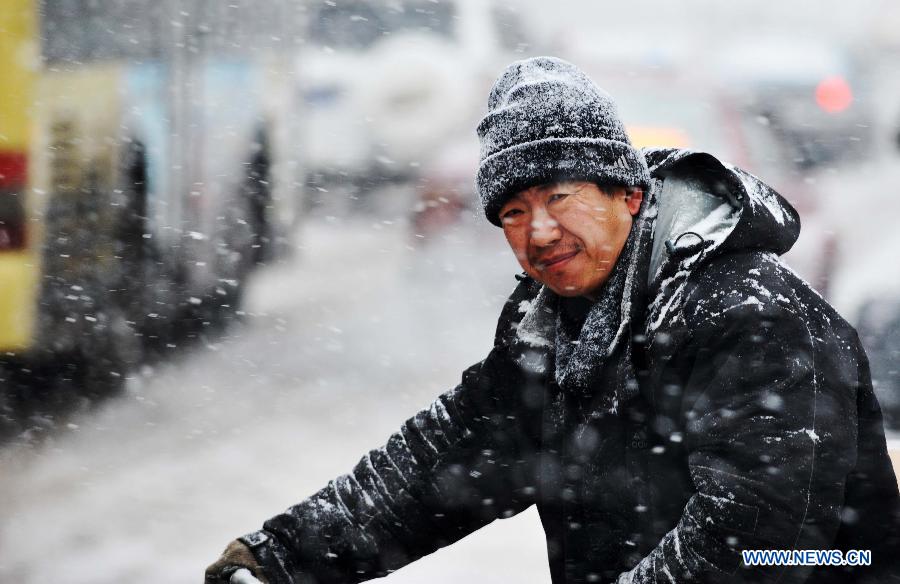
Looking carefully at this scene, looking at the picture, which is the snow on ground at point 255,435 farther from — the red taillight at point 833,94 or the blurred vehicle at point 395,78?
the red taillight at point 833,94

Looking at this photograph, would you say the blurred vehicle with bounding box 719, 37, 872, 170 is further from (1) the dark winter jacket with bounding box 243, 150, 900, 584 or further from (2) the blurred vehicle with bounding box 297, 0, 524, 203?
(1) the dark winter jacket with bounding box 243, 150, 900, 584

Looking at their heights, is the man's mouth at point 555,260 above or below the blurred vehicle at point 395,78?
below

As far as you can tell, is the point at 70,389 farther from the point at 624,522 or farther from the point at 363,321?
the point at 624,522

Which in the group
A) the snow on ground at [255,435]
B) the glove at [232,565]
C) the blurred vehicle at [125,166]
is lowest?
the glove at [232,565]

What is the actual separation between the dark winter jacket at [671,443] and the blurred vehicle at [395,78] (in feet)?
28.0

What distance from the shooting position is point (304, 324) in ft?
26.7

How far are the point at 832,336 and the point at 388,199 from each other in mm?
11482

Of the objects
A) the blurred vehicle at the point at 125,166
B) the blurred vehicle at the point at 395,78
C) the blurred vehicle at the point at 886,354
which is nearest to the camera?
the blurred vehicle at the point at 886,354

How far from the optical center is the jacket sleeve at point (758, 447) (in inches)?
65.4

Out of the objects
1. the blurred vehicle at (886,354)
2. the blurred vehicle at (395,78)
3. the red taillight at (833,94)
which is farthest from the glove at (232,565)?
the red taillight at (833,94)

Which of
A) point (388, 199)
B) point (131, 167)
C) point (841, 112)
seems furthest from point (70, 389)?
point (841, 112)

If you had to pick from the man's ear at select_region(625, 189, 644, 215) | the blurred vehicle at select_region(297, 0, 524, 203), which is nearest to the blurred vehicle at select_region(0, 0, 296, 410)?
the blurred vehicle at select_region(297, 0, 524, 203)

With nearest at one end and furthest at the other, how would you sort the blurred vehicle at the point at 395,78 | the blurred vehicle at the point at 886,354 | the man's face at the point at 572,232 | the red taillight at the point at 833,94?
the man's face at the point at 572,232, the blurred vehicle at the point at 886,354, the blurred vehicle at the point at 395,78, the red taillight at the point at 833,94

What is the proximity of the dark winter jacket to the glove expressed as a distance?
0.9 inches
